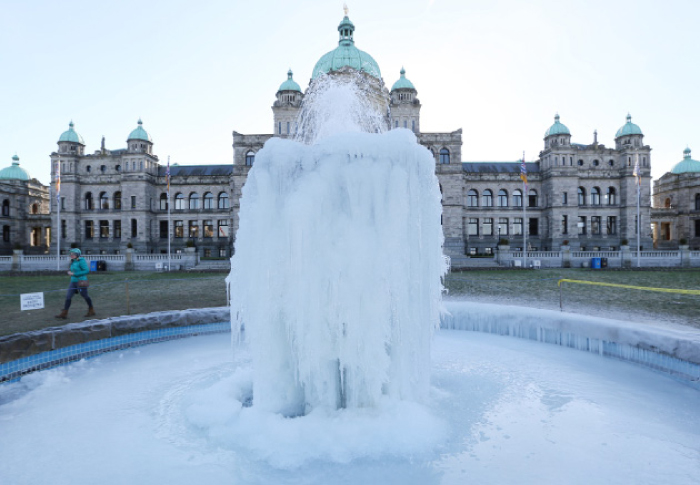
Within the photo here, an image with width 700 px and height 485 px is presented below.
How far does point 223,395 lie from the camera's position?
4883mm

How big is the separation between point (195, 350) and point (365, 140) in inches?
225

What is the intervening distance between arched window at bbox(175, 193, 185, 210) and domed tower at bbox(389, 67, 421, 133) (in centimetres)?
2869

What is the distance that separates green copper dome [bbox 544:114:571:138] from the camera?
4562cm

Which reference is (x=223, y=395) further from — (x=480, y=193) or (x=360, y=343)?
(x=480, y=193)

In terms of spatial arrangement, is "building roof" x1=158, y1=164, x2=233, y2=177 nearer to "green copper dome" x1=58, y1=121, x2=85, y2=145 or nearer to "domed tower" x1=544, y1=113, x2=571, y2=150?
"green copper dome" x1=58, y1=121, x2=85, y2=145

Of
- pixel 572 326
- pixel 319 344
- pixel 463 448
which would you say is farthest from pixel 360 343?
pixel 572 326

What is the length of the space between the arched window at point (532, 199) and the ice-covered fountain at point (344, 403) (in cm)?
4817

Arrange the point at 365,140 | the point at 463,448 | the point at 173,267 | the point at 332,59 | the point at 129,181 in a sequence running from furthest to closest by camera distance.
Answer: the point at 129,181
the point at 332,59
the point at 173,267
the point at 365,140
the point at 463,448

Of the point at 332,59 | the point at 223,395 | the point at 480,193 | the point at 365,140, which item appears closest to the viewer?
the point at 365,140

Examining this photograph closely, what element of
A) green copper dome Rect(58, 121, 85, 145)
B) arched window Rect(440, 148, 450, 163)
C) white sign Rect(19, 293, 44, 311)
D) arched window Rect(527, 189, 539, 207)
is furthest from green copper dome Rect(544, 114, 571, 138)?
green copper dome Rect(58, 121, 85, 145)

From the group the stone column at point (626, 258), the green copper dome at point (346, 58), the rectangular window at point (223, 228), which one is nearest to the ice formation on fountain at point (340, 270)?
the stone column at point (626, 258)

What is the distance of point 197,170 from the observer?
51.3 m

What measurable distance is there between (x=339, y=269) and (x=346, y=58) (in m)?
42.3

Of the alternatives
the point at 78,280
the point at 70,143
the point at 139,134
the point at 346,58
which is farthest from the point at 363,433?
the point at 70,143
